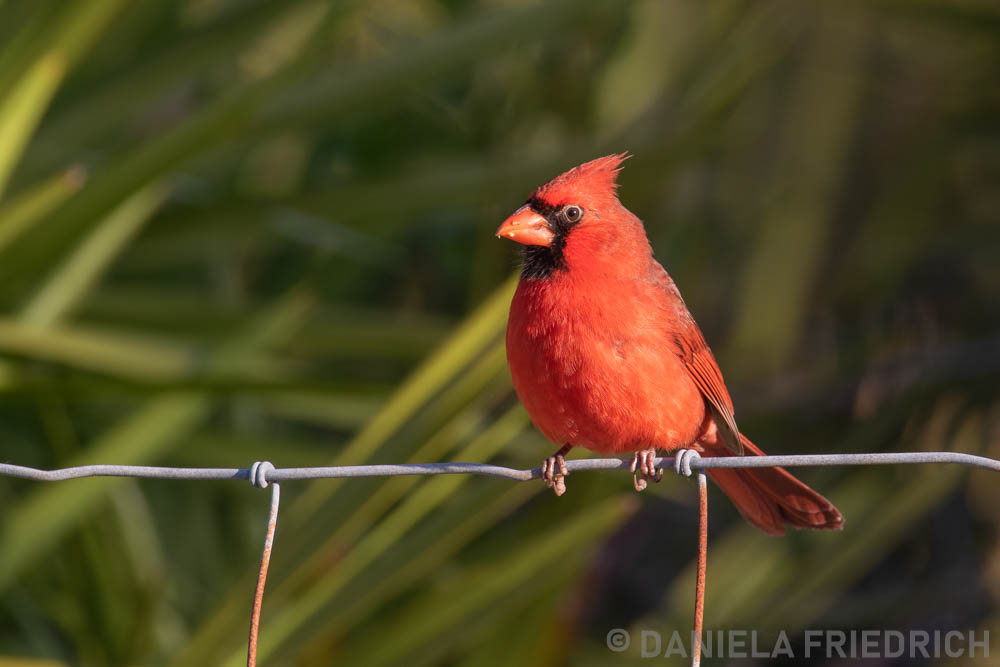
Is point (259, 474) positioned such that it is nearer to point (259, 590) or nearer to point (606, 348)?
point (259, 590)

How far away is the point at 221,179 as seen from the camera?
3754 millimetres

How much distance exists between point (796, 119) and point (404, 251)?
4.88 feet

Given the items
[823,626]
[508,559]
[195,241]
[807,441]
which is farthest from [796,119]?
[508,559]

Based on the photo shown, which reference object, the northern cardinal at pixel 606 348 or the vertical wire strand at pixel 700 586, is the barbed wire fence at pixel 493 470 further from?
the northern cardinal at pixel 606 348

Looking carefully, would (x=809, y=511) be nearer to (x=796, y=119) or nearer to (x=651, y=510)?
(x=651, y=510)

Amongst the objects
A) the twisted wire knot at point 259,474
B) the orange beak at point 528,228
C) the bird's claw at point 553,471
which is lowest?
the twisted wire knot at point 259,474

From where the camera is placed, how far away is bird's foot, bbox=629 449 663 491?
1948mm

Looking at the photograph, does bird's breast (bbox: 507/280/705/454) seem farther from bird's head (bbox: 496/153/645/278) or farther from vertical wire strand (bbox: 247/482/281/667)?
vertical wire strand (bbox: 247/482/281/667)

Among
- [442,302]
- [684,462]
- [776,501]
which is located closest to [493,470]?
[684,462]

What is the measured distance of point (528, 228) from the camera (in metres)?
2.01

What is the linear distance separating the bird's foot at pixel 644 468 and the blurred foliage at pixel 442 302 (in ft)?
0.71

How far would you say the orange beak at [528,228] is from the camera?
1.99m

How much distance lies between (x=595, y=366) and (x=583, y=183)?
11.9 inches

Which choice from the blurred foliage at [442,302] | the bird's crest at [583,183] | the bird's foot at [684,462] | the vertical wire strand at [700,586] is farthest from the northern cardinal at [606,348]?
the vertical wire strand at [700,586]
